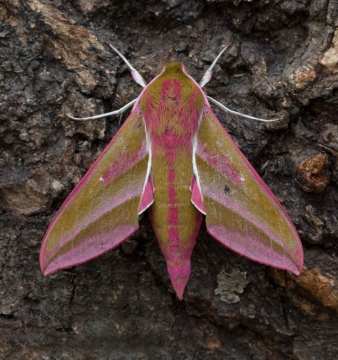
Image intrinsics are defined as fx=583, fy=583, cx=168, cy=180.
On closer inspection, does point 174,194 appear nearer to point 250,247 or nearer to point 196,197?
point 196,197

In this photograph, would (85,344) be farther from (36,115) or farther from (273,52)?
A: (273,52)

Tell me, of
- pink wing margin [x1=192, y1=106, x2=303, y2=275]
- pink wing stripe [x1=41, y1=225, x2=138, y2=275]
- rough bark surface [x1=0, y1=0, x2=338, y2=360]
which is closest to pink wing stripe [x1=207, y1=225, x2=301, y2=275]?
pink wing margin [x1=192, y1=106, x2=303, y2=275]

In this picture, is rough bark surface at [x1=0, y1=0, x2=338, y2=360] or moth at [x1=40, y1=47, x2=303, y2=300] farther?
rough bark surface at [x1=0, y1=0, x2=338, y2=360]

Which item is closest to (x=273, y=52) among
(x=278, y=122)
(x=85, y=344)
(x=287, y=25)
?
(x=287, y=25)

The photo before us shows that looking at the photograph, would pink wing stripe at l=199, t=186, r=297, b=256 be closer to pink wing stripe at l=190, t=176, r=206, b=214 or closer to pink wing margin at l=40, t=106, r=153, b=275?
pink wing stripe at l=190, t=176, r=206, b=214

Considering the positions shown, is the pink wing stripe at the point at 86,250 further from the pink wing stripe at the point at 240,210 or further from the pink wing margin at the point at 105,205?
the pink wing stripe at the point at 240,210

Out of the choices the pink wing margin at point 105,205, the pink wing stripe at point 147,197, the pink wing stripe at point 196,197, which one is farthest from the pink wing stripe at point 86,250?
the pink wing stripe at point 196,197

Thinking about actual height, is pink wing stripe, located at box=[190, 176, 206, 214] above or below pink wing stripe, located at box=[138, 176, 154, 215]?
above

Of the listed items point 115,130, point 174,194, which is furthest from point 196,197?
point 115,130
